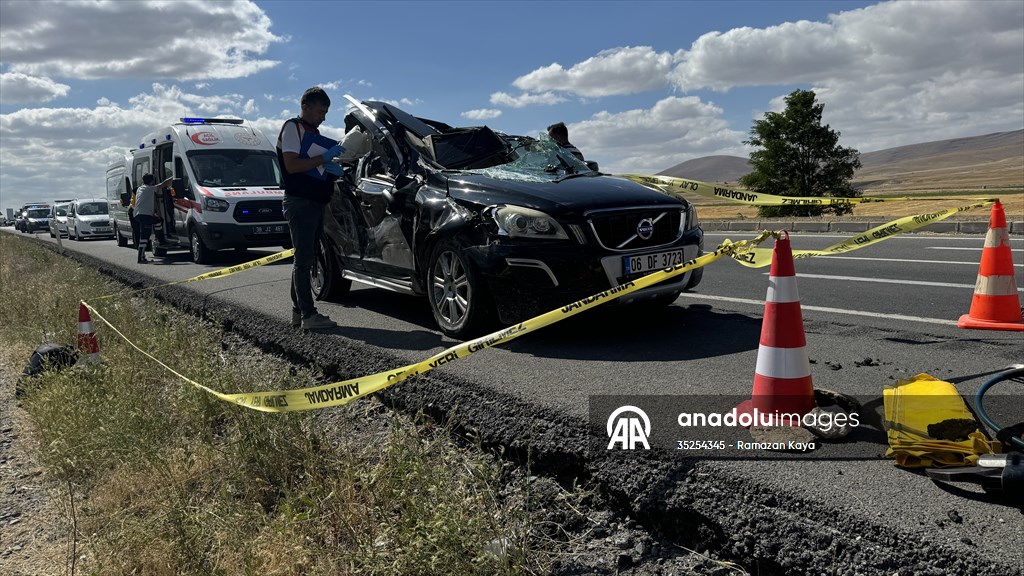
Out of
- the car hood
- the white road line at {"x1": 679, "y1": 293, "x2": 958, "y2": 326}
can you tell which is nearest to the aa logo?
the car hood

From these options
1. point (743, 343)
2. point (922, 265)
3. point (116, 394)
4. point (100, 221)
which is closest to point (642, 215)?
point (743, 343)

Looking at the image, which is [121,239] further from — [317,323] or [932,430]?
[932,430]

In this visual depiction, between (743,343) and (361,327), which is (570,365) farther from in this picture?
(361,327)

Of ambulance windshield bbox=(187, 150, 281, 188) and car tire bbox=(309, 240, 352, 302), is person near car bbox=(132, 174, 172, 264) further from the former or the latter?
car tire bbox=(309, 240, 352, 302)

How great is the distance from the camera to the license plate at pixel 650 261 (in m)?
5.05

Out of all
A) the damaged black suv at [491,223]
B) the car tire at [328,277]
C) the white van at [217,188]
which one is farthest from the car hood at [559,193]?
the white van at [217,188]

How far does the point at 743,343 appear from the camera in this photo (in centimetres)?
501

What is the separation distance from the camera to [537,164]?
6.16 meters

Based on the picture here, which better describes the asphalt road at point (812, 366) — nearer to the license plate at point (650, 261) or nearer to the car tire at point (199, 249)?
the license plate at point (650, 261)

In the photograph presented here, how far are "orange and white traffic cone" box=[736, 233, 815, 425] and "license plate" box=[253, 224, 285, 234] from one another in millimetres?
12241

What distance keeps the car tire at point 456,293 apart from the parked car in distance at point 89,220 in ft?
94.7

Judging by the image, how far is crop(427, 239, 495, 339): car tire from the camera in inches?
207

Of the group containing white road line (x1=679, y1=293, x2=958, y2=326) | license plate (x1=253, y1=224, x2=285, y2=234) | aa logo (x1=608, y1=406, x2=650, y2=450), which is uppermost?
license plate (x1=253, y1=224, x2=285, y2=234)

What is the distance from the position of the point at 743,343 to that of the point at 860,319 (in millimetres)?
1228
